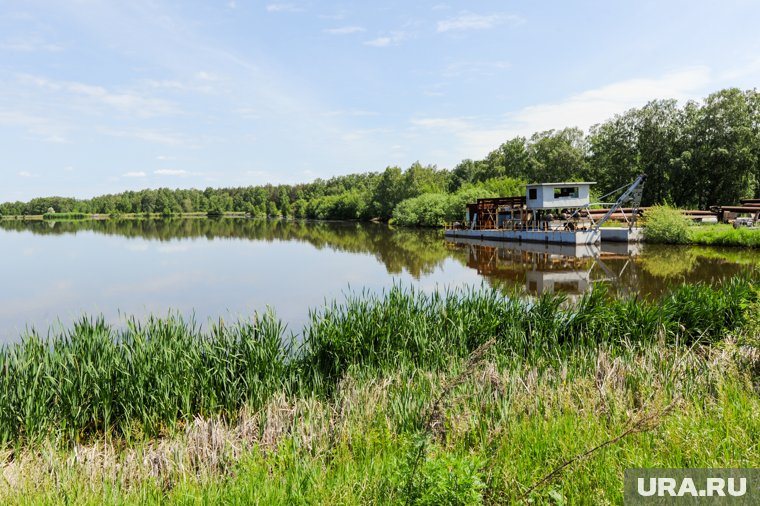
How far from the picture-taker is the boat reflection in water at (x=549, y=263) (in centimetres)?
2529

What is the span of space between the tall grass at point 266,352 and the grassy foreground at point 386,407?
0.04 metres

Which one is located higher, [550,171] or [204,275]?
[550,171]

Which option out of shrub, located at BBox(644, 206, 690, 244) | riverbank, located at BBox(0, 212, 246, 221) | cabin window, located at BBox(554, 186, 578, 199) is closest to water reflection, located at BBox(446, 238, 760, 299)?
shrub, located at BBox(644, 206, 690, 244)

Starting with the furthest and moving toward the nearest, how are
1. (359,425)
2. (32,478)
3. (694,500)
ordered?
(359,425) < (32,478) < (694,500)

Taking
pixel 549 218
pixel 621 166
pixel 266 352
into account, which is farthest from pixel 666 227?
pixel 266 352

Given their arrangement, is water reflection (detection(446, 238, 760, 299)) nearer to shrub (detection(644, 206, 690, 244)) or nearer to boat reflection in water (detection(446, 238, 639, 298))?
boat reflection in water (detection(446, 238, 639, 298))

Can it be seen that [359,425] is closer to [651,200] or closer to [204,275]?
[204,275]

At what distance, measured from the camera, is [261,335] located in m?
8.81

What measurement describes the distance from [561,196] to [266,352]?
145 ft

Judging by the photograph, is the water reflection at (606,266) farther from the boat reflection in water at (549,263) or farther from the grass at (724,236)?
the grass at (724,236)

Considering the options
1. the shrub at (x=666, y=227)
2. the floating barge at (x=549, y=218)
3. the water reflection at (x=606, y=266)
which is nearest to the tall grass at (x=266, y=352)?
the water reflection at (x=606, y=266)

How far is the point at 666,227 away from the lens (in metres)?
39.2

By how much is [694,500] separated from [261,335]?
6.85 meters

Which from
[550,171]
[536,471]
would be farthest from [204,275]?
[550,171]
